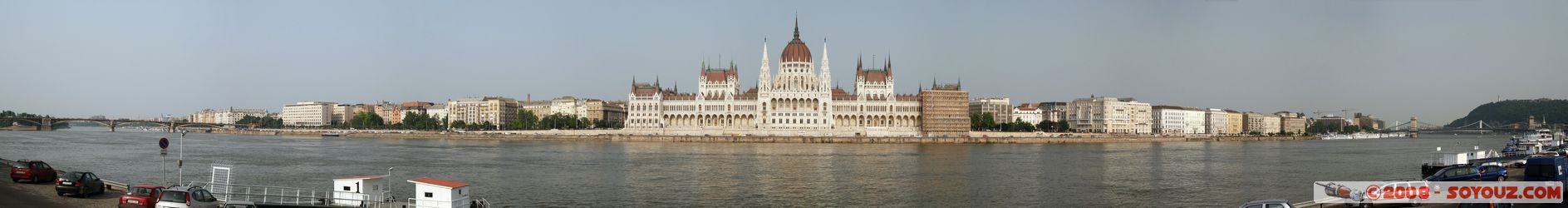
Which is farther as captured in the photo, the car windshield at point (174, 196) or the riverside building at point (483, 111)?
the riverside building at point (483, 111)

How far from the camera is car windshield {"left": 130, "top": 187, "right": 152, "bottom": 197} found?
672 inches

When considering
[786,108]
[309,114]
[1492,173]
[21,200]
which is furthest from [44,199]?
[309,114]

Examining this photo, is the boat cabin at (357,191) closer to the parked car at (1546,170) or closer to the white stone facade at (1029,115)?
the parked car at (1546,170)

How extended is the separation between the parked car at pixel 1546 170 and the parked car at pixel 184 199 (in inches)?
821

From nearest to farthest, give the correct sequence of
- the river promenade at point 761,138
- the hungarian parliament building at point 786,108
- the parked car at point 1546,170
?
the parked car at point 1546,170 < the river promenade at point 761,138 < the hungarian parliament building at point 786,108

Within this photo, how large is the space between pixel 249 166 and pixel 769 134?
5835 cm

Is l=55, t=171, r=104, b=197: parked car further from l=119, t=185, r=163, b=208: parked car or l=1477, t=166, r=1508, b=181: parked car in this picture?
Answer: l=1477, t=166, r=1508, b=181: parked car

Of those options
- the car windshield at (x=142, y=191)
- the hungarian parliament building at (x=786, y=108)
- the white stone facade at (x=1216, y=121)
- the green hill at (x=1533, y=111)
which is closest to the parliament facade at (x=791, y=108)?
the hungarian parliament building at (x=786, y=108)

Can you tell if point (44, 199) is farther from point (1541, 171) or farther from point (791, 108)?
point (791, 108)

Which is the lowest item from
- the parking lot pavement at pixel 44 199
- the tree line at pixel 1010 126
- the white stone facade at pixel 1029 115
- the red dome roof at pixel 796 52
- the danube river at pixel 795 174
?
the danube river at pixel 795 174

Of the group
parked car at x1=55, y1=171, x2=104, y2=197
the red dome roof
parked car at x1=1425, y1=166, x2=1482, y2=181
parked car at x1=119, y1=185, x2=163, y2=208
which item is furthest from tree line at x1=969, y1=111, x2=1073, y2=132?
parked car at x1=119, y1=185, x2=163, y2=208

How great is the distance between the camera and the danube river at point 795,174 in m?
28.0

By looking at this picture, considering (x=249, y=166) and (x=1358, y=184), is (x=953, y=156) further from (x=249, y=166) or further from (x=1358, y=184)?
(x=1358, y=184)

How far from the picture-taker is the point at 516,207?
81.2 feet
